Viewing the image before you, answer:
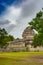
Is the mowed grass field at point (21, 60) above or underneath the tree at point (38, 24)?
underneath

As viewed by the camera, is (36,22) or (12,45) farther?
(12,45)

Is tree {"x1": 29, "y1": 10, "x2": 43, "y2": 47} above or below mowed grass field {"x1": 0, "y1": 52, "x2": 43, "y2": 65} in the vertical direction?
above

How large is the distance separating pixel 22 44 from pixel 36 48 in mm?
17372

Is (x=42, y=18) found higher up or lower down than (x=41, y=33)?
higher up

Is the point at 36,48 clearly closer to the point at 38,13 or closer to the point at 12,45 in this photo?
the point at 12,45

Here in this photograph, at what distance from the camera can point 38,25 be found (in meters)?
49.4

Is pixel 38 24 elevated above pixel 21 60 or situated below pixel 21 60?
above

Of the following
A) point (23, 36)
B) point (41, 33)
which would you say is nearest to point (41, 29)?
point (41, 33)

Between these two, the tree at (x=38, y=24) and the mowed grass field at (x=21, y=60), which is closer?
the mowed grass field at (x=21, y=60)

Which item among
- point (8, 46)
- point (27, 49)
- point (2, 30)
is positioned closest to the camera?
point (2, 30)

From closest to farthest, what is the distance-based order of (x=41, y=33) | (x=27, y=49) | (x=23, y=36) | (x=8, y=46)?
(x=41, y=33), (x=27, y=49), (x=8, y=46), (x=23, y=36)

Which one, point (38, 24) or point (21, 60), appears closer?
point (21, 60)

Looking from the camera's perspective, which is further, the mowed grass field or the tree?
the tree

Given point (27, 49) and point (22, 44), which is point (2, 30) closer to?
point (27, 49)
